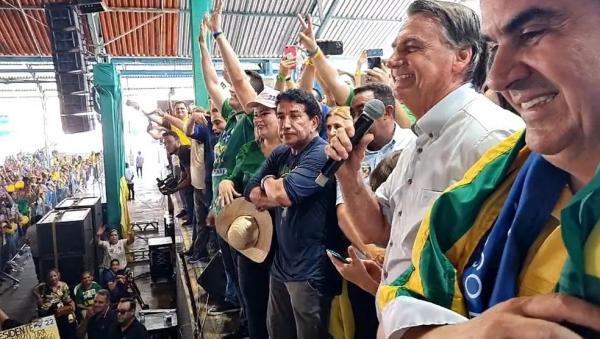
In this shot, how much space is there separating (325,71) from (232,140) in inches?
28.4

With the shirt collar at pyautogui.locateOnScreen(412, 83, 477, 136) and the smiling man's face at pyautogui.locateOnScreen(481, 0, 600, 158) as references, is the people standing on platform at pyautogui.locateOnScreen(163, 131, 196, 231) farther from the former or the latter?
the smiling man's face at pyautogui.locateOnScreen(481, 0, 600, 158)

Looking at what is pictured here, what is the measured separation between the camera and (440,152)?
3.51 feet

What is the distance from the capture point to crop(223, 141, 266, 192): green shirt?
2549mm

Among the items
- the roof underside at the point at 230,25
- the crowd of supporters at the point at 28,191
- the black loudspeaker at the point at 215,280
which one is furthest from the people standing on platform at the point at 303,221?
the crowd of supporters at the point at 28,191

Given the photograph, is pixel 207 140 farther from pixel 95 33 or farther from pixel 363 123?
pixel 95 33

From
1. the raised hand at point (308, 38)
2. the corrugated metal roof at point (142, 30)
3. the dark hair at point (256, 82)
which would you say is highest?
the corrugated metal roof at point (142, 30)

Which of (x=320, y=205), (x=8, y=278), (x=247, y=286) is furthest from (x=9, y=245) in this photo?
(x=320, y=205)

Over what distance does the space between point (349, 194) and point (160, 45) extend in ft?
35.7

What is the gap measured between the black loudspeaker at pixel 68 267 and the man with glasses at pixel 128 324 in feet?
7.73

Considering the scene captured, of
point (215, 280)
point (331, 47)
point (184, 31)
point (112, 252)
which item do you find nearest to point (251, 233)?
point (215, 280)

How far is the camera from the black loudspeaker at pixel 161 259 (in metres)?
6.76

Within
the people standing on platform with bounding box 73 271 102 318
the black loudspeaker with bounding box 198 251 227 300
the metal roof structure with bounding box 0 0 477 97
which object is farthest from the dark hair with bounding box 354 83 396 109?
the metal roof structure with bounding box 0 0 477 97

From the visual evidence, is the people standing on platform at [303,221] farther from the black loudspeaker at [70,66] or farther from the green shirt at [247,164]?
the black loudspeaker at [70,66]

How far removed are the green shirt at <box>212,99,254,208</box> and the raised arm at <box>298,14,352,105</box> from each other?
1.60ft
